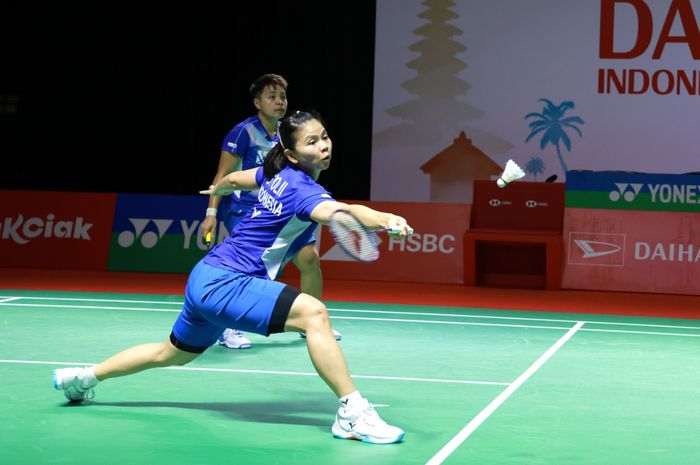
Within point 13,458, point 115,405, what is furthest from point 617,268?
point 13,458

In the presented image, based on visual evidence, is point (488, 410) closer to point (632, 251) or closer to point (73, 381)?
point (73, 381)

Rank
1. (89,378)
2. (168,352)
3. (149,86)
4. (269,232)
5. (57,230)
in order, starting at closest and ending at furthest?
1. (269,232)
2. (168,352)
3. (89,378)
4. (57,230)
5. (149,86)

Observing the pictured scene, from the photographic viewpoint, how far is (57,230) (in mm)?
12406

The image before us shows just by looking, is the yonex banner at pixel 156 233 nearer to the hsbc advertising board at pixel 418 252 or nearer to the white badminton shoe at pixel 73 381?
the hsbc advertising board at pixel 418 252

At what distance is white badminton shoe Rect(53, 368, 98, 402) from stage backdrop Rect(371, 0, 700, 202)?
33.7ft

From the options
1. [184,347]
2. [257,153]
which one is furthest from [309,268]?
[184,347]

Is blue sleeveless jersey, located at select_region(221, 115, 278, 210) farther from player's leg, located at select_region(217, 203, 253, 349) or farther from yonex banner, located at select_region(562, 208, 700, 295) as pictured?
yonex banner, located at select_region(562, 208, 700, 295)

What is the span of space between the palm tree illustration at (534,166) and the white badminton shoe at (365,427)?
10546mm

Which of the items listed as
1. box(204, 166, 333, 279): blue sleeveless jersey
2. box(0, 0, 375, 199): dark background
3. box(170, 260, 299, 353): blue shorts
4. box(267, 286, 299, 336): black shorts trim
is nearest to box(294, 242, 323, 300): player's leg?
box(204, 166, 333, 279): blue sleeveless jersey

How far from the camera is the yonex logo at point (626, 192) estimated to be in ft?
37.6

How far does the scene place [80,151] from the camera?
16.2 m

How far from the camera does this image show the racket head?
389 centimetres

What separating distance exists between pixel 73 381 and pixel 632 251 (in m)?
7.86

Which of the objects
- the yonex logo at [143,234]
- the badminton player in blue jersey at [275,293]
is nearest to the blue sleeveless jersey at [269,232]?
the badminton player in blue jersey at [275,293]
